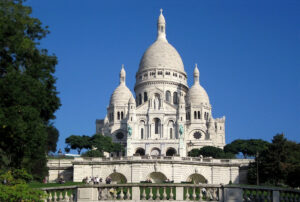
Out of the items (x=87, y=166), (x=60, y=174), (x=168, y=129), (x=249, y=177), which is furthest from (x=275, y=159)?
(x=168, y=129)

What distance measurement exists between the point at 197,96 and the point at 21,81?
91522mm

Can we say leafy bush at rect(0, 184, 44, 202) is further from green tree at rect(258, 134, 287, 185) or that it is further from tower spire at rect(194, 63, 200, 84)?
tower spire at rect(194, 63, 200, 84)

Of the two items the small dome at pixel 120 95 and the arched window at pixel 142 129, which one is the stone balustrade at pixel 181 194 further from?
the small dome at pixel 120 95

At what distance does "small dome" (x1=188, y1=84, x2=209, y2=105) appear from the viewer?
114875mm

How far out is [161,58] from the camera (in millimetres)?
124062

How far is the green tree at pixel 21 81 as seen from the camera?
25484mm

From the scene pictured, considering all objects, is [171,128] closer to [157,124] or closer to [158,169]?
[157,124]

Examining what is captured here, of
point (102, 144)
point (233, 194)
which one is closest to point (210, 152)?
point (102, 144)

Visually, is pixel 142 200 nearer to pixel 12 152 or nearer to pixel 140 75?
pixel 12 152

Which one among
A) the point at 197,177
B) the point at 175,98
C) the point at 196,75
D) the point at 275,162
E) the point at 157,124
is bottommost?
the point at 197,177

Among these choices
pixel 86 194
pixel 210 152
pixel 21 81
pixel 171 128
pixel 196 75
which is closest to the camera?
pixel 86 194

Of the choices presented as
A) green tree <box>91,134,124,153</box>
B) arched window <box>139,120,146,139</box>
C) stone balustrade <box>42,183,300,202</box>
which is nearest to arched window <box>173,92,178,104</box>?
arched window <box>139,120,146,139</box>

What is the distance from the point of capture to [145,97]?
11981cm

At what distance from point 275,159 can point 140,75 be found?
72945 mm
